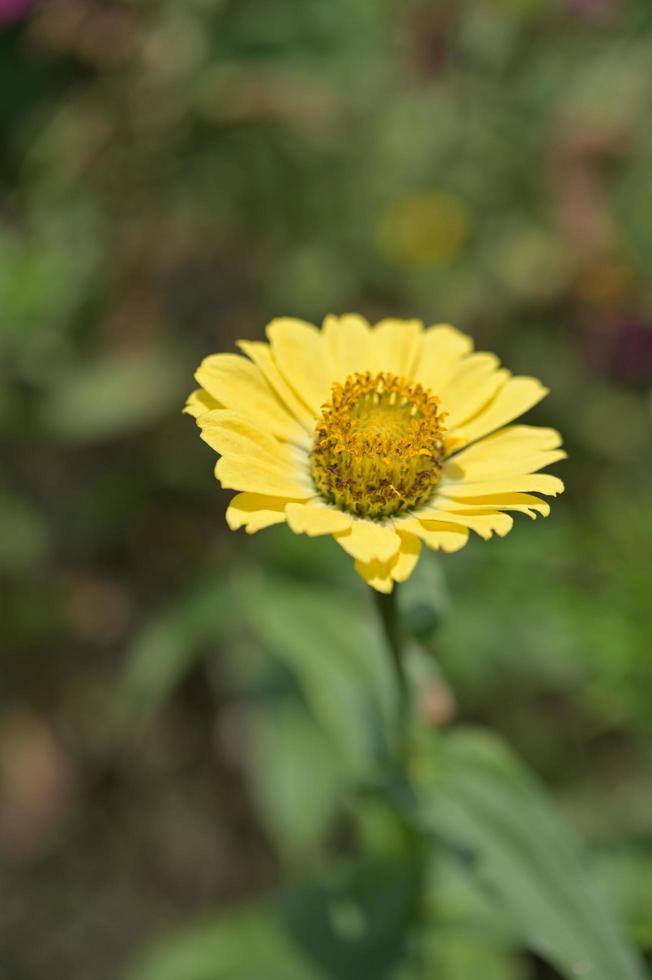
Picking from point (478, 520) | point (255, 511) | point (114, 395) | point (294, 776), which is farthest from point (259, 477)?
point (114, 395)

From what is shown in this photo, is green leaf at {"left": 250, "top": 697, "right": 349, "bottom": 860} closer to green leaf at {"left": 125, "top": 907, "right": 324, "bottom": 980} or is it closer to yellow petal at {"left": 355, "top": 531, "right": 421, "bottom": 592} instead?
green leaf at {"left": 125, "top": 907, "right": 324, "bottom": 980}

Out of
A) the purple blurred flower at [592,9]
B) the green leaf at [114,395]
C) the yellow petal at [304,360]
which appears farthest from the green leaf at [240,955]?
the purple blurred flower at [592,9]

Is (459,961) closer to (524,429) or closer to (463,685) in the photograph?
(463,685)

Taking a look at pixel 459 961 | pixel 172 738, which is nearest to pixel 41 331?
pixel 172 738

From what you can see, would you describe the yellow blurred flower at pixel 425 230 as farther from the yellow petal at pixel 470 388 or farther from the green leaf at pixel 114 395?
the yellow petal at pixel 470 388

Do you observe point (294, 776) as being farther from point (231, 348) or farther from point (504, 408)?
point (231, 348)

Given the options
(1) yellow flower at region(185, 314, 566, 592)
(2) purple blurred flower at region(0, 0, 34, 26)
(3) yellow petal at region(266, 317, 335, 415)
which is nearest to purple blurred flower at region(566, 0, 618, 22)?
(2) purple blurred flower at region(0, 0, 34, 26)
